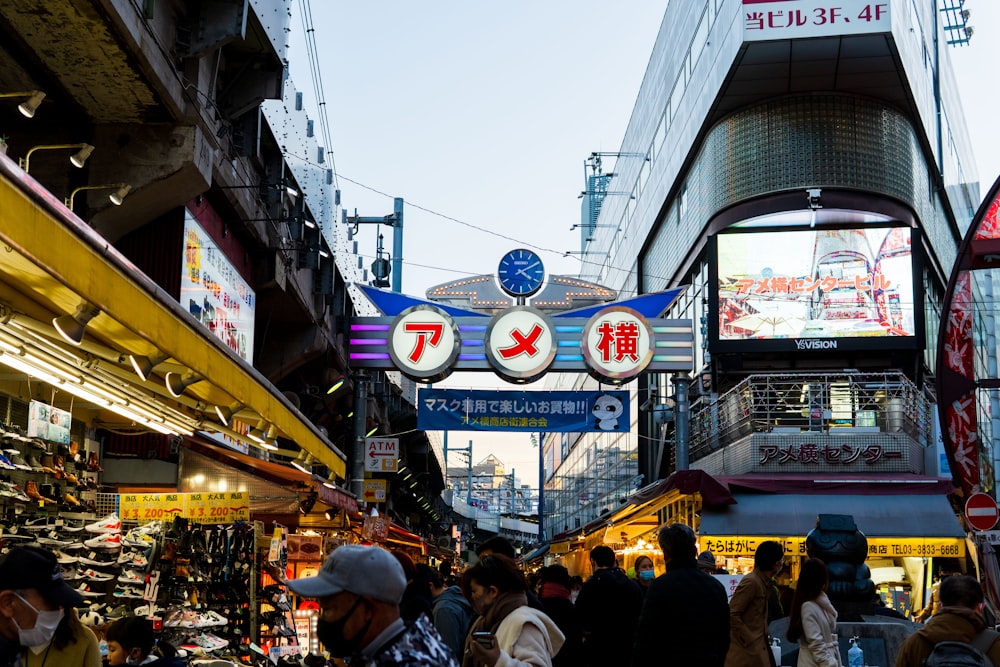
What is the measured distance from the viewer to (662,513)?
21172 millimetres

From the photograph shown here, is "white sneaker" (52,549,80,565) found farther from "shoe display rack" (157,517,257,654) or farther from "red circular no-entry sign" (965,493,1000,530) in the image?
"red circular no-entry sign" (965,493,1000,530)

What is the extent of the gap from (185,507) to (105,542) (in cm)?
125

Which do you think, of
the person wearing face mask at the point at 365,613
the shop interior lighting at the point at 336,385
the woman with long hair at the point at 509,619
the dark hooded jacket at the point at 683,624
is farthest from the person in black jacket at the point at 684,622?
the shop interior lighting at the point at 336,385

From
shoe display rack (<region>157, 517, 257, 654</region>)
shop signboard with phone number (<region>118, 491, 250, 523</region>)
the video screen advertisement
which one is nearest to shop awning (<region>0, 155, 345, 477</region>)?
shop signboard with phone number (<region>118, 491, 250, 523</region>)

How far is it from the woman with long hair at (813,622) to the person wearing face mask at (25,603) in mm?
4940

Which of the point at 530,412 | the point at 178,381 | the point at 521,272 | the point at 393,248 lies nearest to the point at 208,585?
the point at 178,381

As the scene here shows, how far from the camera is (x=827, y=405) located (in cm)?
2589

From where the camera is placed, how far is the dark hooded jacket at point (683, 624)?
21.7ft

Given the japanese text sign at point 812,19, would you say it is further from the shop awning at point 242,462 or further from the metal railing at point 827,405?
the shop awning at point 242,462

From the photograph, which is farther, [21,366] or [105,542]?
[105,542]

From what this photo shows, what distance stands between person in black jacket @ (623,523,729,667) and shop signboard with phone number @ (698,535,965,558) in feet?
38.7

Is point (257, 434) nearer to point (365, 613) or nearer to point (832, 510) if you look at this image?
point (365, 613)

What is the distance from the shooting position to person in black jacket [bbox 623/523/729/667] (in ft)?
21.7

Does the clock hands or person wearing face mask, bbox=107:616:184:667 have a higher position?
the clock hands
